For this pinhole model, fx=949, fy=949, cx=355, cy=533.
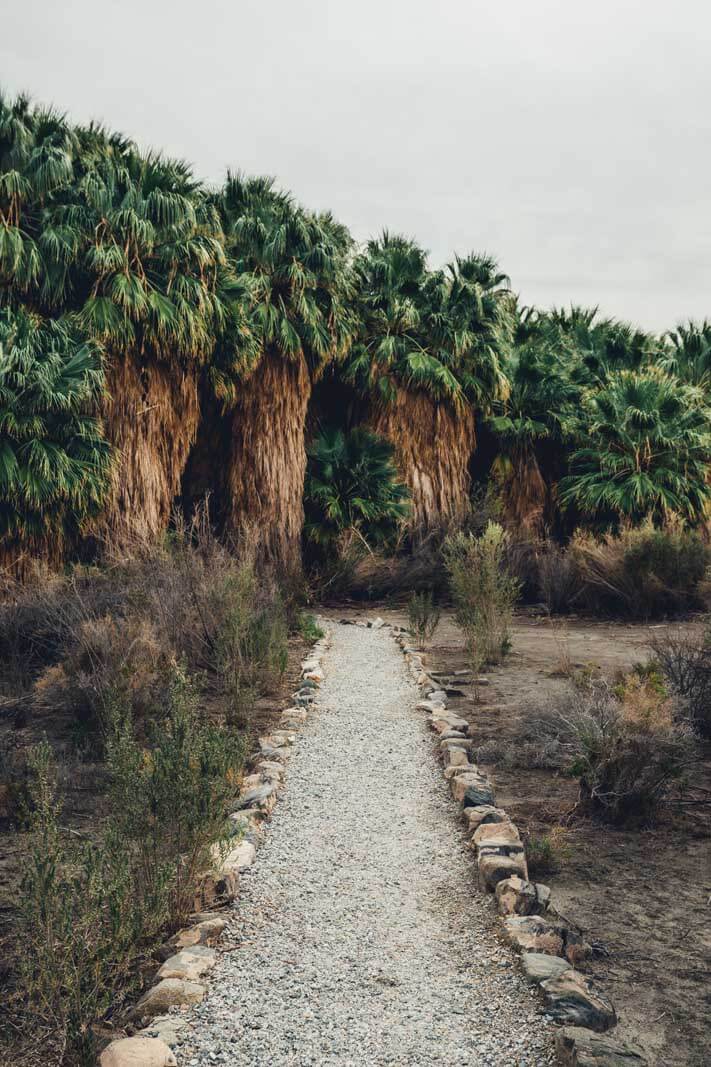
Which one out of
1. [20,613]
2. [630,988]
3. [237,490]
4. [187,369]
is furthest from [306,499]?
[630,988]

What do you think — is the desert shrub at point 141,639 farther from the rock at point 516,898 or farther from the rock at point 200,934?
the rock at point 516,898

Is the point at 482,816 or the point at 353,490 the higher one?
the point at 353,490

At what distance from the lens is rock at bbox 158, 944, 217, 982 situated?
4.03m

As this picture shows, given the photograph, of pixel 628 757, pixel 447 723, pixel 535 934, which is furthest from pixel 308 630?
pixel 535 934

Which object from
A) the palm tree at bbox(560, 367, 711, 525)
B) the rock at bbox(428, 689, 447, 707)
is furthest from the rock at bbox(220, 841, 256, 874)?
the palm tree at bbox(560, 367, 711, 525)

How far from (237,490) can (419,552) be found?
4.16 meters

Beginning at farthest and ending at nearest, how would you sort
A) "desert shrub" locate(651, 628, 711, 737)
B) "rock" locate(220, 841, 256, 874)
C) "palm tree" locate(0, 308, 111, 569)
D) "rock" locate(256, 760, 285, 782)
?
"palm tree" locate(0, 308, 111, 569) → "desert shrub" locate(651, 628, 711, 737) → "rock" locate(256, 760, 285, 782) → "rock" locate(220, 841, 256, 874)

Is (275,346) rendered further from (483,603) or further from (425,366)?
(483,603)

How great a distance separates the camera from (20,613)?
11.6 m

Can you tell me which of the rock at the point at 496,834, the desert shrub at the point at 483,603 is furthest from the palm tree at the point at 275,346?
the rock at the point at 496,834

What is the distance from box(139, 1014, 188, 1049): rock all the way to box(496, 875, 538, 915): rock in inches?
71.4

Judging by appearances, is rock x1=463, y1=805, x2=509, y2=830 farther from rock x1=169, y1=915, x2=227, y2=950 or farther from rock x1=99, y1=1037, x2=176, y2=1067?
rock x1=99, y1=1037, x2=176, y2=1067

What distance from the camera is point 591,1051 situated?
343 centimetres

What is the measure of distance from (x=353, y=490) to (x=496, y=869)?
647 inches
